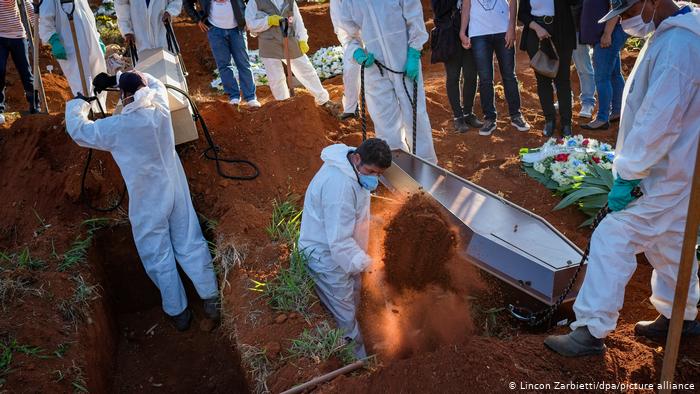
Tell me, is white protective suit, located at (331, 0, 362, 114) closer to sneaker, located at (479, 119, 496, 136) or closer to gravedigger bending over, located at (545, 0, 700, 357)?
sneaker, located at (479, 119, 496, 136)

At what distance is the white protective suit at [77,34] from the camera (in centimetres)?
641

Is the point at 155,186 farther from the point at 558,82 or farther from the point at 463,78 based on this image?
the point at 558,82

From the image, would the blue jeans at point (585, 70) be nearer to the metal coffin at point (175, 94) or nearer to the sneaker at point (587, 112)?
the sneaker at point (587, 112)

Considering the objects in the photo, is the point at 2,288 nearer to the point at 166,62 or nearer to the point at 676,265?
the point at 166,62

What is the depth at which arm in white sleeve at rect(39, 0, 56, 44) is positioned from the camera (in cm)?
638

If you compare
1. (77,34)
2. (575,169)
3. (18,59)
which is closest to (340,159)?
(575,169)

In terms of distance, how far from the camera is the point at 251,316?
3.95 m

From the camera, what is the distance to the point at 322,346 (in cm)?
347

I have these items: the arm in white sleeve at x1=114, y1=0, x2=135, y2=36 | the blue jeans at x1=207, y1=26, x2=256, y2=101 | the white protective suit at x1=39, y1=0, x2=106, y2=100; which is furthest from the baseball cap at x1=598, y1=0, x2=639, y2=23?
the arm in white sleeve at x1=114, y1=0, x2=135, y2=36

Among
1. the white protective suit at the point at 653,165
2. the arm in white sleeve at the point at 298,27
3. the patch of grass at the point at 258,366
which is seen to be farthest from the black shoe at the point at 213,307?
the arm in white sleeve at the point at 298,27

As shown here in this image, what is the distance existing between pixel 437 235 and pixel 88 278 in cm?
282

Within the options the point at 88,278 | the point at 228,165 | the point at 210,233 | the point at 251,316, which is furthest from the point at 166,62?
the point at 251,316

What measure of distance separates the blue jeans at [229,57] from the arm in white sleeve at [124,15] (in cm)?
109

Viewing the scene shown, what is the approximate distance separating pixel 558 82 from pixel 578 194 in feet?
5.73
